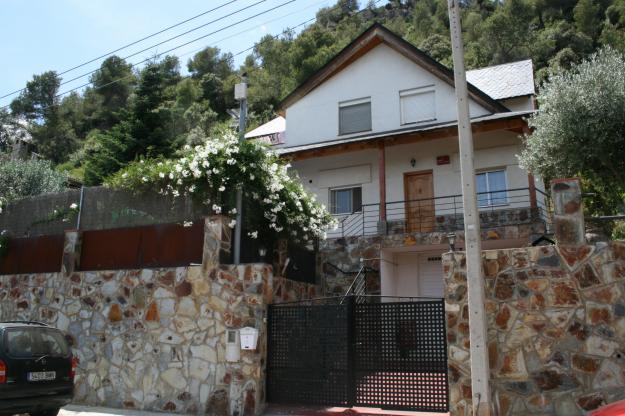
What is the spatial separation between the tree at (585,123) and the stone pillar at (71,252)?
10.3 metres

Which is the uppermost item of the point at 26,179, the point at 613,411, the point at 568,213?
the point at 26,179

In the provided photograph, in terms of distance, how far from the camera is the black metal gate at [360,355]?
25.8 ft

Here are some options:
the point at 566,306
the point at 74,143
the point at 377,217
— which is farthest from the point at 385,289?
the point at 74,143

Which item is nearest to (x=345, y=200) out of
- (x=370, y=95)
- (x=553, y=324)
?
(x=370, y=95)

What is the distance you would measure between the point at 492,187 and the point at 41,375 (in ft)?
43.7

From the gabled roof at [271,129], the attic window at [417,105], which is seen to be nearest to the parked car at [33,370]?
the attic window at [417,105]

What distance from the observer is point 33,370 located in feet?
Answer: 25.7

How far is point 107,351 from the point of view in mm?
9875

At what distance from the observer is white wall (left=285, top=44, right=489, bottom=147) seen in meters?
17.7

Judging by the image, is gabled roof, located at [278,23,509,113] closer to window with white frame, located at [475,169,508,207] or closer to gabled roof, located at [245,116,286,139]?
window with white frame, located at [475,169,508,207]

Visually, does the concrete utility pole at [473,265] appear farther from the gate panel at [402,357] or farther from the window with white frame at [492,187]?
the window with white frame at [492,187]

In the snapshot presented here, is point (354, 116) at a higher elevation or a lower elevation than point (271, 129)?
lower

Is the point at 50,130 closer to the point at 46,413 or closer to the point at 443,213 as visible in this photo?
the point at 443,213

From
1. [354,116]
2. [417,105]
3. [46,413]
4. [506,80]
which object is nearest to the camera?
[46,413]
